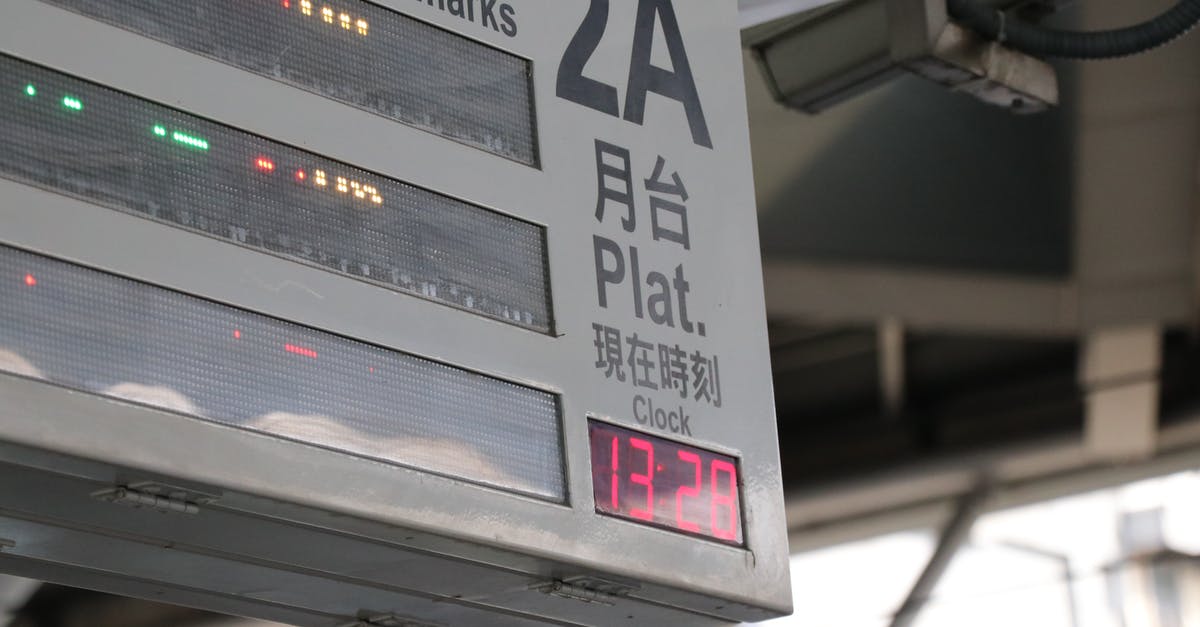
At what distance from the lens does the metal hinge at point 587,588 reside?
10.4 ft

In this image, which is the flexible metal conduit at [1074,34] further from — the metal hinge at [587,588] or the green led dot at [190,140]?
the green led dot at [190,140]

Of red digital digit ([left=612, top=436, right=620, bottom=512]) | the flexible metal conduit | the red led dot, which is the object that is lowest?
red digital digit ([left=612, top=436, right=620, bottom=512])

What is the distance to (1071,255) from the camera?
33.5 feet

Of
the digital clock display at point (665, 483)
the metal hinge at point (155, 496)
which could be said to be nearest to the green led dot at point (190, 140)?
the metal hinge at point (155, 496)

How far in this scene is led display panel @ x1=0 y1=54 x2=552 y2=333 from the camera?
2.66 metres

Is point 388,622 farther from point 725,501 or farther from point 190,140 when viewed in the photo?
point 190,140

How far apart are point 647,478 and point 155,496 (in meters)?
0.92

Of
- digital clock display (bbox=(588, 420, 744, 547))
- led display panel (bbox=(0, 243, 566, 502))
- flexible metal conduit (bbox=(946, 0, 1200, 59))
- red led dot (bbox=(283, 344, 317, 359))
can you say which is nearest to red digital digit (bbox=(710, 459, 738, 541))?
digital clock display (bbox=(588, 420, 744, 547))

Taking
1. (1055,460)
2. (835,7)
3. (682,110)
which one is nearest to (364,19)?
(682,110)

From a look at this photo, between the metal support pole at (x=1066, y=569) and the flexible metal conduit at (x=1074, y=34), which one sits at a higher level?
the metal support pole at (x=1066, y=569)

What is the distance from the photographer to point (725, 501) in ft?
11.0

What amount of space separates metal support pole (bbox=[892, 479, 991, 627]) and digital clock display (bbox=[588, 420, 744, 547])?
8.58 meters

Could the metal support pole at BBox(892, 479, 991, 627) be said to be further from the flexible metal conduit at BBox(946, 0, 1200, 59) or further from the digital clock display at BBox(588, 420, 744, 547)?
the digital clock display at BBox(588, 420, 744, 547)

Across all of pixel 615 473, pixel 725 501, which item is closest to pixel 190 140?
pixel 615 473
